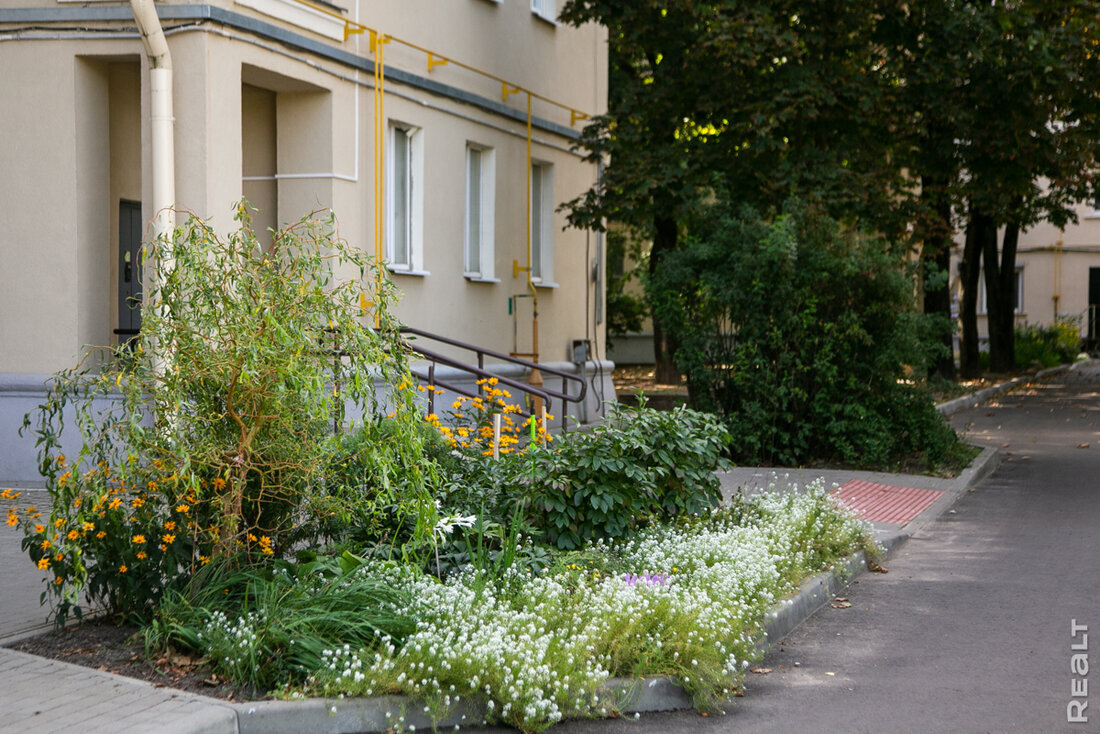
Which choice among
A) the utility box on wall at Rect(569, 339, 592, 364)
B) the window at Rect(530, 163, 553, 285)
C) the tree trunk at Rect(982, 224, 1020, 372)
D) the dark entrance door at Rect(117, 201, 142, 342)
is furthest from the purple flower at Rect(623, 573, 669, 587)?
the tree trunk at Rect(982, 224, 1020, 372)

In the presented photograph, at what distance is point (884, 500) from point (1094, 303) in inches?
1613

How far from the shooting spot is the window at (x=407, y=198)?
1445cm

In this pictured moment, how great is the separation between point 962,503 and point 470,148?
26.0 ft

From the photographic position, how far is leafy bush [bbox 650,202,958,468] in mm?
13703

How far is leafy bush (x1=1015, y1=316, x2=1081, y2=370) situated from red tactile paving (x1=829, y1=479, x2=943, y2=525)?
23.2 metres

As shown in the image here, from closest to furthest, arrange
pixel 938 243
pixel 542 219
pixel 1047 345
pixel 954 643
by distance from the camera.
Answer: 1. pixel 954 643
2. pixel 542 219
3. pixel 938 243
4. pixel 1047 345

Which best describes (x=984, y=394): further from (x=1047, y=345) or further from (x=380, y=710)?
(x=380, y=710)

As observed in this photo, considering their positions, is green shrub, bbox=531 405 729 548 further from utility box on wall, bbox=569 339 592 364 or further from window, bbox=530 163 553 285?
window, bbox=530 163 553 285

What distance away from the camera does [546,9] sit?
18.0 meters

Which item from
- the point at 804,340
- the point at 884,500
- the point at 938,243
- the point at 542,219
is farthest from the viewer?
the point at 938,243

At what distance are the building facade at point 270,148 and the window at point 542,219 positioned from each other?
0.75 m

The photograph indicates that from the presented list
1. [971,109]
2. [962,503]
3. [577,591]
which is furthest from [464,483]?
[971,109]

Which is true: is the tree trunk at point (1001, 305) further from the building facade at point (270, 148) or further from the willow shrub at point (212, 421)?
the willow shrub at point (212, 421)

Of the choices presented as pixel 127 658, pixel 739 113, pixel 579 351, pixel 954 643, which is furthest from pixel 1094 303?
pixel 127 658
